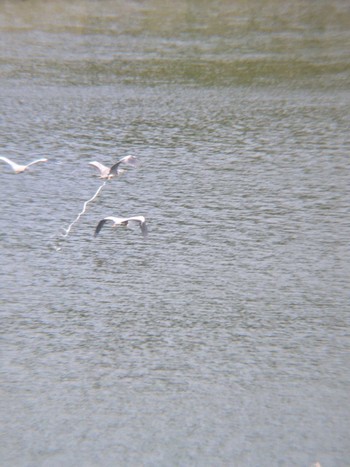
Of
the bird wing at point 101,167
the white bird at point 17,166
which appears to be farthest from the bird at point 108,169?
the white bird at point 17,166

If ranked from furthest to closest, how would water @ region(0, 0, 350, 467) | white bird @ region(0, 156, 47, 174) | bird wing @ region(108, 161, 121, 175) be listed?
white bird @ region(0, 156, 47, 174) < bird wing @ region(108, 161, 121, 175) < water @ region(0, 0, 350, 467)

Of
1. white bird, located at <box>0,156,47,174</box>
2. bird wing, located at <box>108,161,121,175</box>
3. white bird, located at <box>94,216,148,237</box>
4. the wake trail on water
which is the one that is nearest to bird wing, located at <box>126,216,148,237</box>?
white bird, located at <box>94,216,148,237</box>

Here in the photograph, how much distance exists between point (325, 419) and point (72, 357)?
2.58 feet

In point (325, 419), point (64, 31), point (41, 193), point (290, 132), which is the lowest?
point (325, 419)

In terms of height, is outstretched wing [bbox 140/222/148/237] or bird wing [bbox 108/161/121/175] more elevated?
bird wing [bbox 108/161/121/175]

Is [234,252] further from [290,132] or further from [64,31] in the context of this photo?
[64,31]

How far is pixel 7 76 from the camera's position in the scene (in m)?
5.74

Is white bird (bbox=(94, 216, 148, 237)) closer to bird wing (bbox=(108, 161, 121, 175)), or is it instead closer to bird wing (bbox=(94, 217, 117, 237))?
bird wing (bbox=(94, 217, 117, 237))

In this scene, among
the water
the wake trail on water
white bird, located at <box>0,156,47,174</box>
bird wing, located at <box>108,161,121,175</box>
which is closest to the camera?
the water

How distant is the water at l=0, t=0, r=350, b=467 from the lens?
7.73 ft

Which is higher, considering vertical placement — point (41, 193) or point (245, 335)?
point (41, 193)

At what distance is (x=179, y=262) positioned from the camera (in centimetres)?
327

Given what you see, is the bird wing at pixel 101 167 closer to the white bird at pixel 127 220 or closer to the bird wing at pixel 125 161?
the bird wing at pixel 125 161

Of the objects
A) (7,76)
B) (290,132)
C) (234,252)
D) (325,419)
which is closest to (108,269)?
(234,252)
